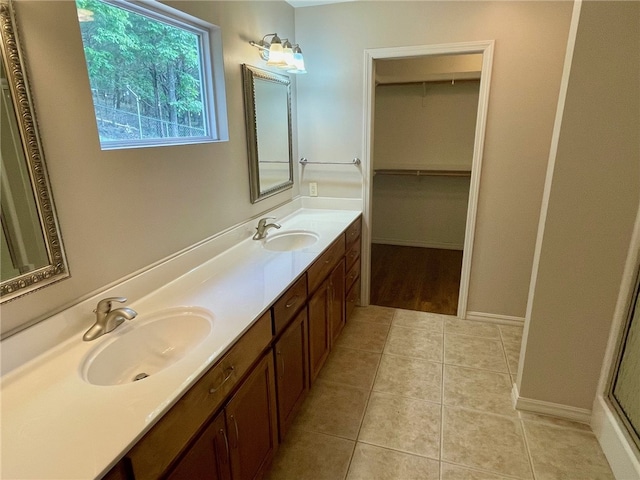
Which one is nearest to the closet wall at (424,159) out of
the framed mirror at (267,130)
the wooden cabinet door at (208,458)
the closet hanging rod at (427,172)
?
the closet hanging rod at (427,172)

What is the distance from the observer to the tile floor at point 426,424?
1719 millimetres

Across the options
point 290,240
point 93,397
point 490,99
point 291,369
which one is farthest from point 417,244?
point 93,397

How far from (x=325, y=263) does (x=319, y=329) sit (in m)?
0.38

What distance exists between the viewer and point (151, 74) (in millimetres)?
1673

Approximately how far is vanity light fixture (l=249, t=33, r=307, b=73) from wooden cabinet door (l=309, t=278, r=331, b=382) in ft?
4.29

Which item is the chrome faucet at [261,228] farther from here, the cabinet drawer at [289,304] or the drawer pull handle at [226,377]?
the drawer pull handle at [226,377]

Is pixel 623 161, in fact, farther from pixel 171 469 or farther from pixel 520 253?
pixel 171 469

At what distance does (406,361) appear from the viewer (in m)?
2.49

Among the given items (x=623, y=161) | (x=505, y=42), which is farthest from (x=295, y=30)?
(x=623, y=161)

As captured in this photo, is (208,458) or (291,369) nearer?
(208,458)

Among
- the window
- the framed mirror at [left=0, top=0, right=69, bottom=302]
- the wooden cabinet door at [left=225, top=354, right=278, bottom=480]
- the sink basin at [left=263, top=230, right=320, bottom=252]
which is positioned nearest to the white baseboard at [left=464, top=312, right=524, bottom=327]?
the sink basin at [left=263, top=230, right=320, bottom=252]

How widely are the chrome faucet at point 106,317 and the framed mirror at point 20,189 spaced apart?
181mm

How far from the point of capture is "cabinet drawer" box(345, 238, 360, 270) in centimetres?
269

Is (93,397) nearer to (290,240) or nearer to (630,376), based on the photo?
(290,240)
